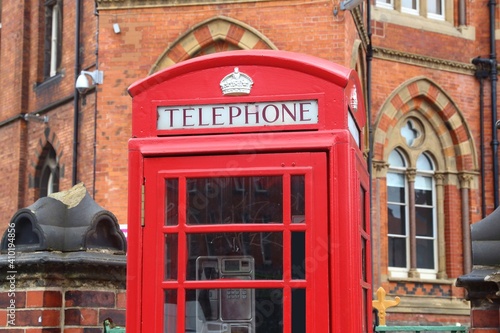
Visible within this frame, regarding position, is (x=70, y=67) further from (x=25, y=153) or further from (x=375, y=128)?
(x=375, y=128)

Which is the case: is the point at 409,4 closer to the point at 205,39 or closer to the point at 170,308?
the point at 205,39

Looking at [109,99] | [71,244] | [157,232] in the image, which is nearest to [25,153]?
[109,99]

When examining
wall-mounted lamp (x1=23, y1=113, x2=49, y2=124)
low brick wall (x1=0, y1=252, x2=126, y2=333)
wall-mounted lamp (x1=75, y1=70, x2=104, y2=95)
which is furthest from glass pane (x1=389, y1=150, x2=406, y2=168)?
low brick wall (x1=0, y1=252, x2=126, y2=333)

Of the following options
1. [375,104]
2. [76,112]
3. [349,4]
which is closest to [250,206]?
[349,4]

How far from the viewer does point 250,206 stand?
5062mm

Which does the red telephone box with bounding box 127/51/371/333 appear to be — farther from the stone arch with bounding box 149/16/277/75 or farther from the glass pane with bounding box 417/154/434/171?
the glass pane with bounding box 417/154/434/171

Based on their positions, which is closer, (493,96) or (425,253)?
(425,253)

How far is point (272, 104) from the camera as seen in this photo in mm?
5145

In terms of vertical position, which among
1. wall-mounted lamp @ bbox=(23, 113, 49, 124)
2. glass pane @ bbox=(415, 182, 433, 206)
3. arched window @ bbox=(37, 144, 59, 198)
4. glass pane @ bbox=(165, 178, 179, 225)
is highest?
wall-mounted lamp @ bbox=(23, 113, 49, 124)

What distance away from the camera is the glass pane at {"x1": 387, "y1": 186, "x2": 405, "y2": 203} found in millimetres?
19094

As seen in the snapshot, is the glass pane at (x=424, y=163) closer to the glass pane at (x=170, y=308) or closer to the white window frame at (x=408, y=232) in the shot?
the white window frame at (x=408, y=232)

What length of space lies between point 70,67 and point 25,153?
→ 8.80ft

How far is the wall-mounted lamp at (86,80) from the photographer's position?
16359mm

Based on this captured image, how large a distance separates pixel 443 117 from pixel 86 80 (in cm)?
728
